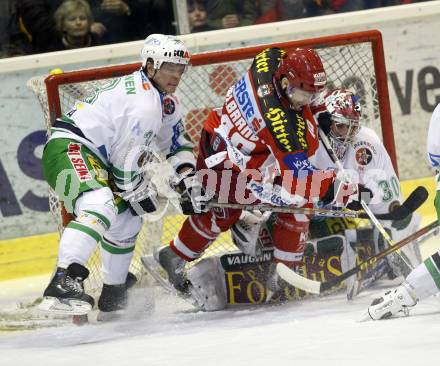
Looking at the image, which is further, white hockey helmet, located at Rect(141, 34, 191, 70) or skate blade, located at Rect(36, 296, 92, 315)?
white hockey helmet, located at Rect(141, 34, 191, 70)

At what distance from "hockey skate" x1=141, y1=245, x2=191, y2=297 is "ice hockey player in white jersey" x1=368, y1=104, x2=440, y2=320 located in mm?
1155

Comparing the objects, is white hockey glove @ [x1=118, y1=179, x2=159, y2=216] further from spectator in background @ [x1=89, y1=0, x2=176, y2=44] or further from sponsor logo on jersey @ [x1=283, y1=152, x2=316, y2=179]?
spectator in background @ [x1=89, y1=0, x2=176, y2=44]

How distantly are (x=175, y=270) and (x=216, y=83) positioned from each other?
3.85 ft

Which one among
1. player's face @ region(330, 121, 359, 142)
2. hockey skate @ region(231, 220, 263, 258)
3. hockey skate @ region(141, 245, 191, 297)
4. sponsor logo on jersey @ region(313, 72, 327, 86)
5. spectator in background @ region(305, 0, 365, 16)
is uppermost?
spectator in background @ region(305, 0, 365, 16)

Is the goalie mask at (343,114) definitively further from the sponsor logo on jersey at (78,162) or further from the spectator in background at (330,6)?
the spectator in background at (330,6)

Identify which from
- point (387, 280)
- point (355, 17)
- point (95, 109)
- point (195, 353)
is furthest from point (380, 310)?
point (355, 17)

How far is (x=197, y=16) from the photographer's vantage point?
23.2 feet

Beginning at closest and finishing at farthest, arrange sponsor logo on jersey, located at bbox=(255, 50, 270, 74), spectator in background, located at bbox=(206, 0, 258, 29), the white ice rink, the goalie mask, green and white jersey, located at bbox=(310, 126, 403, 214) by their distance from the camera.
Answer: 1. the white ice rink
2. sponsor logo on jersey, located at bbox=(255, 50, 270, 74)
3. the goalie mask
4. green and white jersey, located at bbox=(310, 126, 403, 214)
5. spectator in background, located at bbox=(206, 0, 258, 29)

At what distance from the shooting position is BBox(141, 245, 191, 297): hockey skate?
5.37 meters

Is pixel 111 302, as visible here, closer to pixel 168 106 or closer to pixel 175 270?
pixel 175 270

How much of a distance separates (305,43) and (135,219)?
4.00 ft

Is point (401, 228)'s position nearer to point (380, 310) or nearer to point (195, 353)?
point (380, 310)

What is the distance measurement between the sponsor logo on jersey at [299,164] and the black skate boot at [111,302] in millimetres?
1026

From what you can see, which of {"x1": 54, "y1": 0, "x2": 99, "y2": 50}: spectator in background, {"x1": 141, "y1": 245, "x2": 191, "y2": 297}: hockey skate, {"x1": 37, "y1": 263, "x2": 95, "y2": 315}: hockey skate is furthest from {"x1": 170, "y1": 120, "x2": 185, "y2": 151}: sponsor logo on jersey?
{"x1": 54, "y1": 0, "x2": 99, "y2": 50}: spectator in background
